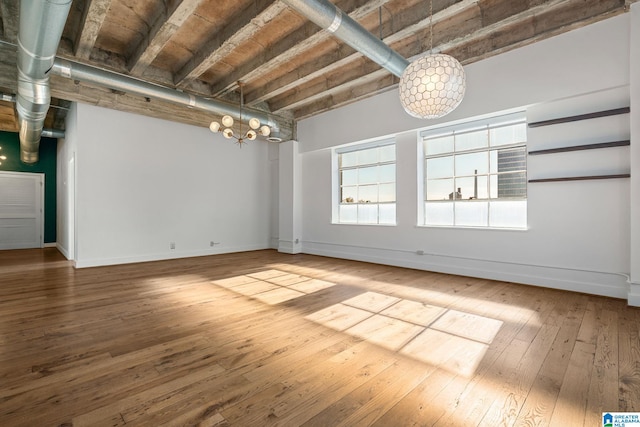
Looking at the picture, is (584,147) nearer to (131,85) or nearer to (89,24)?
(89,24)

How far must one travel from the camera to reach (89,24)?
340cm

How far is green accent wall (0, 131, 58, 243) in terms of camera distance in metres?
7.84

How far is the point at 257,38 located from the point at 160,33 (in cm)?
126

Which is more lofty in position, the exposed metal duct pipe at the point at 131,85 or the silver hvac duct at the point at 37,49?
the exposed metal duct pipe at the point at 131,85

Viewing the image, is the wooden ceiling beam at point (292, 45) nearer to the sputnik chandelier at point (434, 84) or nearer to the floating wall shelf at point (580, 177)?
the sputnik chandelier at point (434, 84)

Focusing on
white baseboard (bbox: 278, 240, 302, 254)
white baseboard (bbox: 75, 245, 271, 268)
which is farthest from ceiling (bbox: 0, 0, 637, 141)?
white baseboard (bbox: 278, 240, 302, 254)

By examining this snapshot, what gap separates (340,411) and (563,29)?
186 inches

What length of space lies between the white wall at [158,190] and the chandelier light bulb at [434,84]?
5.39 metres

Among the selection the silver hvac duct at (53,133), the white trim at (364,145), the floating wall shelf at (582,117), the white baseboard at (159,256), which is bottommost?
the white baseboard at (159,256)

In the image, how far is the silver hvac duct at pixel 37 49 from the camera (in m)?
2.29

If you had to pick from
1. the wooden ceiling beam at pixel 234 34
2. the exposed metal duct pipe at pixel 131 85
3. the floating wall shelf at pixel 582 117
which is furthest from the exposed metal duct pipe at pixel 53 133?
the floating wall shelf at pixel 582 117

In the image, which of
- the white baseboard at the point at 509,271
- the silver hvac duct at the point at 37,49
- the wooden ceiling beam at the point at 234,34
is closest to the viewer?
the silver hvac duct at the point at 37,49

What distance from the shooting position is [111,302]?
316 cm

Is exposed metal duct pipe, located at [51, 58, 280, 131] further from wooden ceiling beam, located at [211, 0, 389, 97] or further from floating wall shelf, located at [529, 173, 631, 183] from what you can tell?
floating wall shelf, located at [529, 173, 631, 183]
